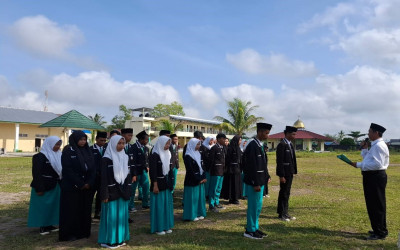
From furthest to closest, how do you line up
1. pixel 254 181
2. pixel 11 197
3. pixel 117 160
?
pixel 11 197 → pixel 254 181 → pixel 117 160

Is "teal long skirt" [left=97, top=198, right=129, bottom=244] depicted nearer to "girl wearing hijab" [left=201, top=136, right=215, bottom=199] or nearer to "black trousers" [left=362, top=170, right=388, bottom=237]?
"girl wearing hijab" [left=201, top=136, right=215, bottom=199]

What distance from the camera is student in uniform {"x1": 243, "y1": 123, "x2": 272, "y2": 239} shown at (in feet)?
18.4

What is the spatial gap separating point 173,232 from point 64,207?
1883 millimetres

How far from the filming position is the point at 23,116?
37.2m

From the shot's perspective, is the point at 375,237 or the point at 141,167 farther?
the point at 141,167

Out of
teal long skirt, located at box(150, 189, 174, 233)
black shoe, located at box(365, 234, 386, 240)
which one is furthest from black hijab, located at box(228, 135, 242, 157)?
black shoe, located at box(365, 234, 386, 240)

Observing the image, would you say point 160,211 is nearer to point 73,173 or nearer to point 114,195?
point 114,195

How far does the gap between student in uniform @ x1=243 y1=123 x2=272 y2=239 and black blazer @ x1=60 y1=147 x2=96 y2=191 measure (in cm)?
265

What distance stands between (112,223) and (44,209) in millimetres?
1699

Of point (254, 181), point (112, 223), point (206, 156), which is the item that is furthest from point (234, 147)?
point (112, 223)

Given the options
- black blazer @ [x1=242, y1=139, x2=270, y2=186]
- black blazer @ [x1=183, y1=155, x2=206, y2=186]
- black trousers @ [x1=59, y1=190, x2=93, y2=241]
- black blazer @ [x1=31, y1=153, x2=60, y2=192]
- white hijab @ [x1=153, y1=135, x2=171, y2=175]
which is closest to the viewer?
black trousers @ [x1=59, y1=190, x2=93, y2=241]

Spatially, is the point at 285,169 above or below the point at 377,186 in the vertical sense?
above

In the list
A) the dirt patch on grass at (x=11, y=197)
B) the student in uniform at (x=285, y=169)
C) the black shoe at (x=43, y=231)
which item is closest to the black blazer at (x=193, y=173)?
the student in uniform at (x=285, y=169)

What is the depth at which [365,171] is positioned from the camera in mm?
5676
